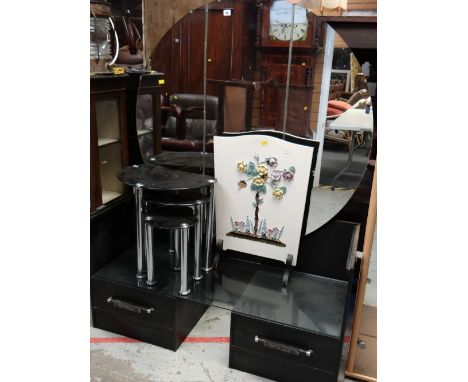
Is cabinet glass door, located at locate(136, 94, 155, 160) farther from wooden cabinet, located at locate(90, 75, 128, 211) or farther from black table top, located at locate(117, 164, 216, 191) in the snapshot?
black table top, located at locate(117, 164, 216, 191)

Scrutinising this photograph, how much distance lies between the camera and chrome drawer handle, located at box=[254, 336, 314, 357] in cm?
165

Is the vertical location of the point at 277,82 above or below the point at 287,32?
below

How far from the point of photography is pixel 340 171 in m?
1.81

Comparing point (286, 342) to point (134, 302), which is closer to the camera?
point (286, 342)

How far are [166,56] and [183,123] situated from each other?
343 millimetres

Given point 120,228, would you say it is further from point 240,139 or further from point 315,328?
point 315,328

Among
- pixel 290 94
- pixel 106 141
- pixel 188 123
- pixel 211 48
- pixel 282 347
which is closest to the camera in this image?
pixel 282 347

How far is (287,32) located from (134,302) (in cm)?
143

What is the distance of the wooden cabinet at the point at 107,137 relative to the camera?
6.48ft

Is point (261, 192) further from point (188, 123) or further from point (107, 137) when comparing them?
point (107, 137)

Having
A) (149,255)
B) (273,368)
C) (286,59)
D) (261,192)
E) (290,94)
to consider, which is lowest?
(273,368)

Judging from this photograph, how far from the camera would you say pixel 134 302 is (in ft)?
6.40

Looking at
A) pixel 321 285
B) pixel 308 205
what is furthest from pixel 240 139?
pixel 321 285

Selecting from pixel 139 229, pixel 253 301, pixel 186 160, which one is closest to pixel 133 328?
pixel 139 229
